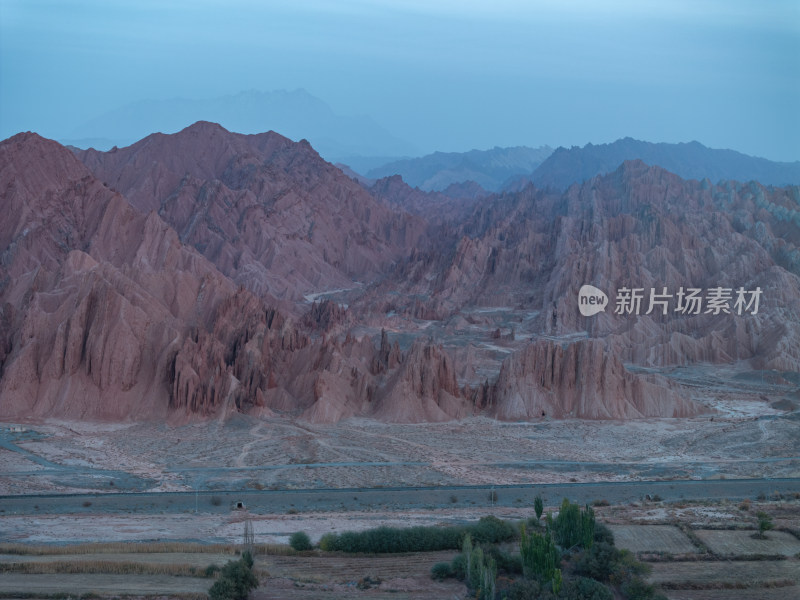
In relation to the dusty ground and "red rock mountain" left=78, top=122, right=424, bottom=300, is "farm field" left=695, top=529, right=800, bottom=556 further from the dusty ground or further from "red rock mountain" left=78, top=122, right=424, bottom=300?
"red rock mountain" left=78, top=122, right=424, bottom=300

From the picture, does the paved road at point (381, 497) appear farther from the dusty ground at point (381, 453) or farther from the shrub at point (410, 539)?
the shrub at point (410, 539)

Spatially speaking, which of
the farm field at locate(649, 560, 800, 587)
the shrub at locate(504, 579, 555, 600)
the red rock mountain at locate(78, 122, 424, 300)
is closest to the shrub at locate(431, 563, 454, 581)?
the shrub at locate(504, 579, 555, 600)

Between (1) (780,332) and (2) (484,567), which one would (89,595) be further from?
(1) (780,332)

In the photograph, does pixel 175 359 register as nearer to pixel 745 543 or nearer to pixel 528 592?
pixel 745 543

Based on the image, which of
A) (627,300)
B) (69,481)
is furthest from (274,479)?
(627,300)

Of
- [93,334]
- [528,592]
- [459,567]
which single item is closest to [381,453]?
[93,334]

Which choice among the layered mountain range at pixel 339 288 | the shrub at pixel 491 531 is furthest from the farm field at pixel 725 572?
the layered mountain range at pixel 339 288
